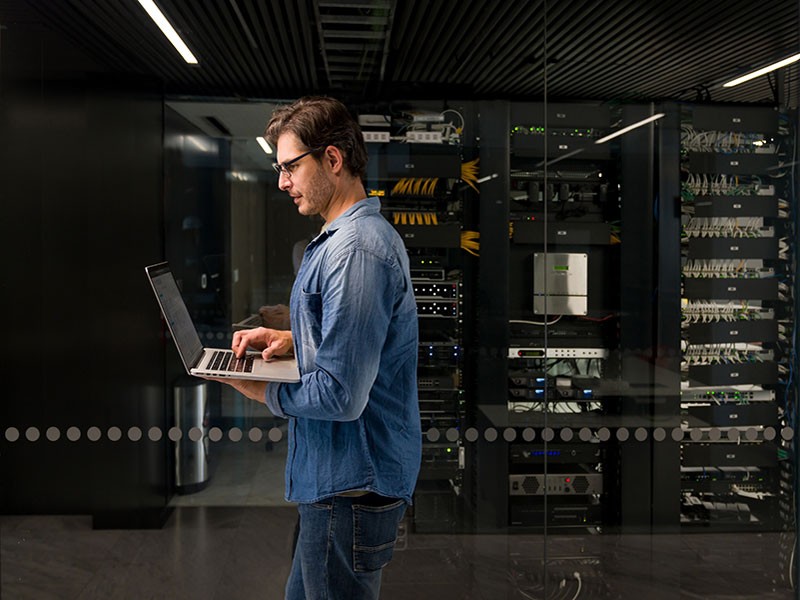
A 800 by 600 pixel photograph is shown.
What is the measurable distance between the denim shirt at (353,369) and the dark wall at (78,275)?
1324mm

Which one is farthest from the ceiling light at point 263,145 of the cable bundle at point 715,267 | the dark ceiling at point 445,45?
the cable bundle at point 715,267

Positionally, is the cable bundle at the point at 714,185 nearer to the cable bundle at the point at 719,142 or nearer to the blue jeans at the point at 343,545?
the cable bundle at the point at 719,142

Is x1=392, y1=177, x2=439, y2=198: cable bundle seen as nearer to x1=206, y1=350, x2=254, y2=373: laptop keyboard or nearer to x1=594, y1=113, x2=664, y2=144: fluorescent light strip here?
x1=594, y1=113, x2=664, y2=144: fluorescent light strip

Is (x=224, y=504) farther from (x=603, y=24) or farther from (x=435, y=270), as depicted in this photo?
(x=603, y=24)

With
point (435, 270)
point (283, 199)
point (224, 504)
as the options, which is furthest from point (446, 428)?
point (283, 199)

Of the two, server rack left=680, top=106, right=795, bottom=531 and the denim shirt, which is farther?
server rack left=680, top=106, right=795, bottom=531

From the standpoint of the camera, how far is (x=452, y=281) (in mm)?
2760

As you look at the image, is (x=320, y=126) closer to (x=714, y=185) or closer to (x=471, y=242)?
(x=471, y=242)

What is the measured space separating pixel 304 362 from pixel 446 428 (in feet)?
4.48

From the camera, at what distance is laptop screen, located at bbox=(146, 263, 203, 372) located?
1719 millimetres

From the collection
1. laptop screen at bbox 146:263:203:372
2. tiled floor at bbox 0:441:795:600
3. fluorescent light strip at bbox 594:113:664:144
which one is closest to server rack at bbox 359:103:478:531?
tiled floor at bbox 0:441:795:600

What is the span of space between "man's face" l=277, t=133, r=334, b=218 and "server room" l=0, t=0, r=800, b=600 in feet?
3.49

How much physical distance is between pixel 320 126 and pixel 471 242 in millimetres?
1301

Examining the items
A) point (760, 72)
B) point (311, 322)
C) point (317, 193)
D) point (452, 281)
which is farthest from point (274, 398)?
point (760, 72)
